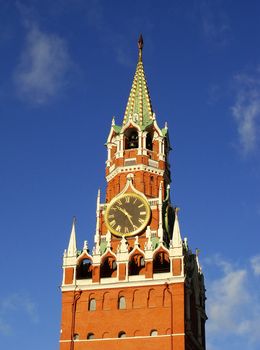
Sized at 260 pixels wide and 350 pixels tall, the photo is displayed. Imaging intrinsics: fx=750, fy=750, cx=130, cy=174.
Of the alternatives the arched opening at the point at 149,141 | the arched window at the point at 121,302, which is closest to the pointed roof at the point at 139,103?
the arched opening at the point at 149,141

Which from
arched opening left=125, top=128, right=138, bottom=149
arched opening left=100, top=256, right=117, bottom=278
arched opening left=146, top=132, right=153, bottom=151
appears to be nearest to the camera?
arched opening left=100, top=256, right=117, bottom=278

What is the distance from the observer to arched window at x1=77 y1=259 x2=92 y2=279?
219 feet

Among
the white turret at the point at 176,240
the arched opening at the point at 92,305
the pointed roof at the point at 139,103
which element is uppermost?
the pointed roof at the point at 139,103

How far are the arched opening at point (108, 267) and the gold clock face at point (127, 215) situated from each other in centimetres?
260

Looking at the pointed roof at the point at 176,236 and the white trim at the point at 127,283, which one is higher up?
the pointed roof at the point at 176,236

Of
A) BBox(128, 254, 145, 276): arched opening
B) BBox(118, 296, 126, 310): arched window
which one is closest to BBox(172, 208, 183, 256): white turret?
BBox(128, 254, 145, 276): arched opening

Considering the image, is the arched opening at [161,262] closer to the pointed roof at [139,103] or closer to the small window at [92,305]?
the small window at [92,305]

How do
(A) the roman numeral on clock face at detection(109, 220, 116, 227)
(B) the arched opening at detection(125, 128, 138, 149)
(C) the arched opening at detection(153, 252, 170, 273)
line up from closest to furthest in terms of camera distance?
(C) the arched opening at detection(153, 252, 170, 273) → (A) the roman numeral on clock face at detection(109, 220, 116, 227) → (B) the arched opening at detection(125, 128, 138, 149)

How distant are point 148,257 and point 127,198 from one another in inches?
273

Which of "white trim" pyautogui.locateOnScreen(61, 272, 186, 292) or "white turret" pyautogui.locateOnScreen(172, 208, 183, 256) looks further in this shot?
"white turret" pyautogui.locateOnScreen(172, 208, 183, 256)

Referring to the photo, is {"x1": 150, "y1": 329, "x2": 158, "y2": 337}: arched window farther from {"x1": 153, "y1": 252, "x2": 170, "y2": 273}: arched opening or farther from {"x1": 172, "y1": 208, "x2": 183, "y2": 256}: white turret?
{"x1": 172, "y1": 208, "x2": 183, "y2": 256}: white turret

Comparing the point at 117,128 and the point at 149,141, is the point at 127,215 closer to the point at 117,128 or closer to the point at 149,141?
the point at 149,141

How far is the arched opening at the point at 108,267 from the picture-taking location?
219 feet

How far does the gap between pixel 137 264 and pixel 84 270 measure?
4.88 m
